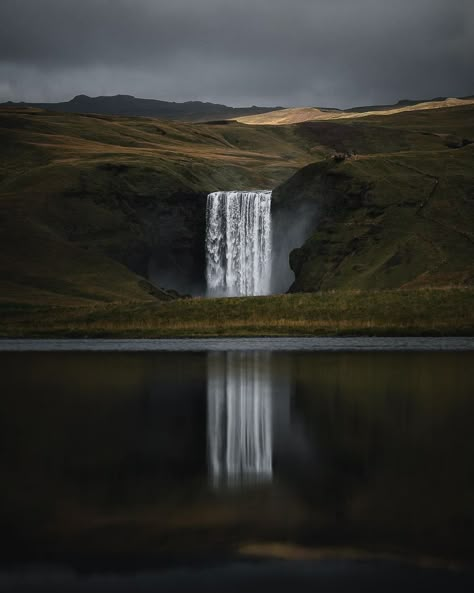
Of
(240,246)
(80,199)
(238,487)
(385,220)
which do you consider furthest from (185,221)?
(238,487)

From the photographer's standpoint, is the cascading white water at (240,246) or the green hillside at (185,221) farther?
the cascading white water at (240,246)

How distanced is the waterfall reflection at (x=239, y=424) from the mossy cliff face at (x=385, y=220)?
52.5 metres

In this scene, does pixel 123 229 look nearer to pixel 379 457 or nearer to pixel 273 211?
pixel 273 211

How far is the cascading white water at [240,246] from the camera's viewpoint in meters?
122

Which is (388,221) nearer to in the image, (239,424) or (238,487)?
(239,424)

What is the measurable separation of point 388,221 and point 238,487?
306 ft

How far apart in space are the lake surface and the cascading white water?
85.9 meters

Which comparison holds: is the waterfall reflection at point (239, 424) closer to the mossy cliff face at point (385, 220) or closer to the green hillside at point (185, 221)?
the green hillside at point (185, 221)

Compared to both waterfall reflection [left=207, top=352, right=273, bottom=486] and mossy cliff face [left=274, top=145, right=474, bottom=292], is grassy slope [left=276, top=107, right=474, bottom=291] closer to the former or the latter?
mossy cliff face [left=274, top=145, right=474, bottom=292]

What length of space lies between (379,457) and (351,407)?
862 cm

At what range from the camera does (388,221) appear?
10850 cm

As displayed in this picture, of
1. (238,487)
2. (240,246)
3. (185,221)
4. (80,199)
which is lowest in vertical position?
(240,246)

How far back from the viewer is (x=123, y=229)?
132 meters

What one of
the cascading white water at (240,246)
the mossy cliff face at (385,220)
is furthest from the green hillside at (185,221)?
the cascading white water at (240,246)
